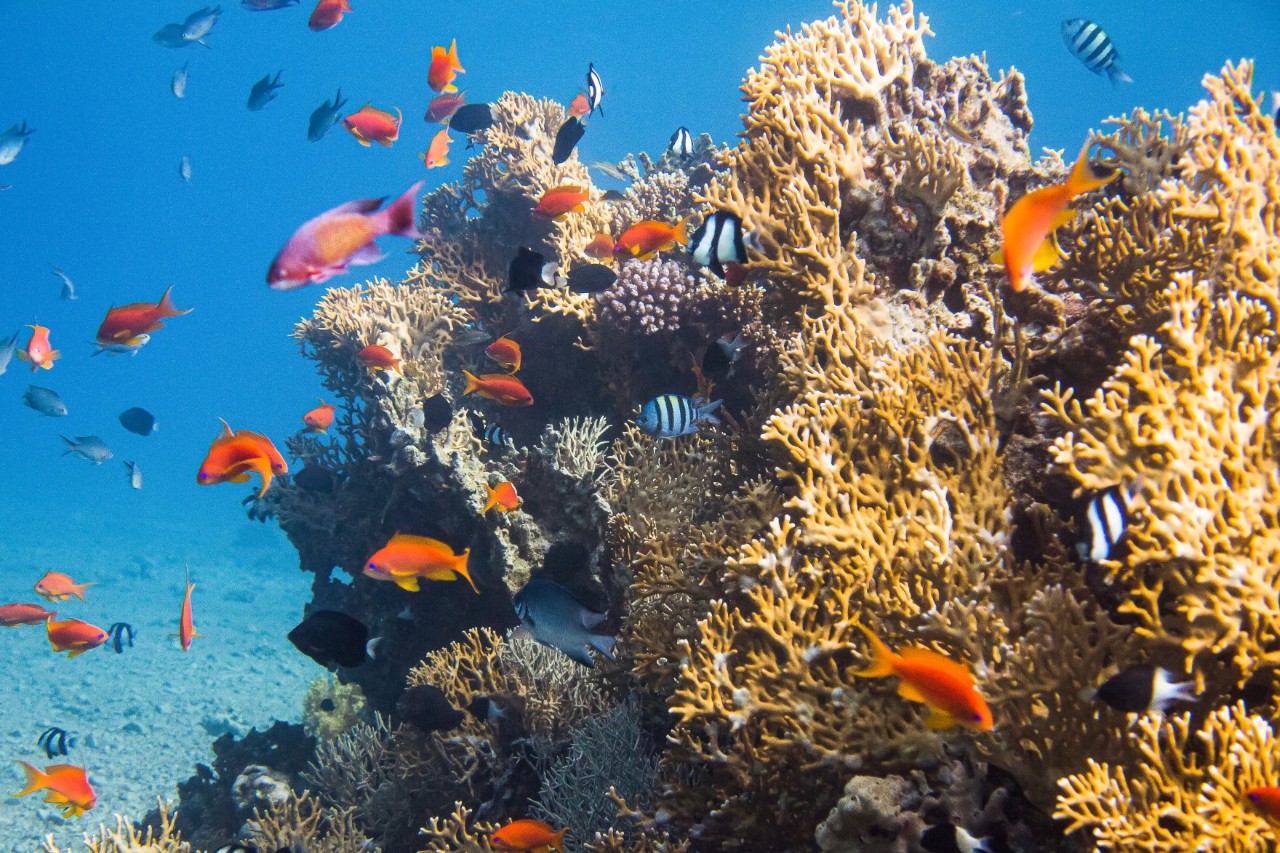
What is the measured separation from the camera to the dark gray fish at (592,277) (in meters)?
6.01

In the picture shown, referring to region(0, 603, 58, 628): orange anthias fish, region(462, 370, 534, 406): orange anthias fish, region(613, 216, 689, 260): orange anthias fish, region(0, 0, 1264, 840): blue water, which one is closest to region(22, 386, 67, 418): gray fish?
region(0, 603, 58, 628): orange anthias fish

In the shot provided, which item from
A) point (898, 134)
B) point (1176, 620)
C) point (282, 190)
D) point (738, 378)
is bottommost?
point (1176, 620)

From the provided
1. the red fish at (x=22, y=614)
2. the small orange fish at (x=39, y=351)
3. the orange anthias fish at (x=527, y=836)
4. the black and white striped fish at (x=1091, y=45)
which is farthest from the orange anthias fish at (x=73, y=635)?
the black and white striped fish at (x=1091, y=45)

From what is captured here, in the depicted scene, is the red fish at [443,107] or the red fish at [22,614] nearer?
the red fish at [22,614]

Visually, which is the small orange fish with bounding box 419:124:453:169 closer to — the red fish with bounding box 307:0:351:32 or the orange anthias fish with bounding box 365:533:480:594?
the red fish with bounding box 307:0:351:32

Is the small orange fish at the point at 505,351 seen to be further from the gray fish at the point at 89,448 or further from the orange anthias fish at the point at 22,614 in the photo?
the gray fish at the point at 89,448

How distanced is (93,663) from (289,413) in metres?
93.5

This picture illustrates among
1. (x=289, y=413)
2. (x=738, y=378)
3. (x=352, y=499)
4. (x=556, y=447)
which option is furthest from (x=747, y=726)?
(x=289, y=413)

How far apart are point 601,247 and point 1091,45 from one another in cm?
566

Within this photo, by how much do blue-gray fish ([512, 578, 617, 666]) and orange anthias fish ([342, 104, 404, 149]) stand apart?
6.17 meters

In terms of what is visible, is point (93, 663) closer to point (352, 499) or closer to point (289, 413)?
point (352, 499)

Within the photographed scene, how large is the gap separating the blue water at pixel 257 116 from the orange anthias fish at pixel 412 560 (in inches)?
3342

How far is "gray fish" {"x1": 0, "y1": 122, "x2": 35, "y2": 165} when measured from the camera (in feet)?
34.0

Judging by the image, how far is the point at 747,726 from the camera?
300 centimetres
